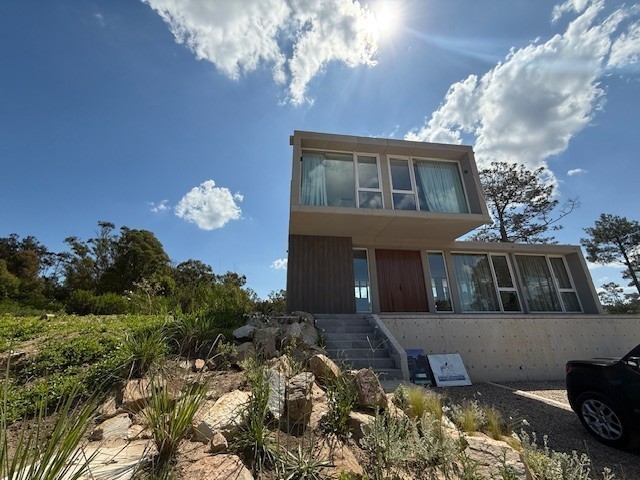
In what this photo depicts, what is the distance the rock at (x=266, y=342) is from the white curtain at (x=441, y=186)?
23.0 feet

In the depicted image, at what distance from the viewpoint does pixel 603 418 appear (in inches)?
157

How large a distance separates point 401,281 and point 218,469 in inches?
350

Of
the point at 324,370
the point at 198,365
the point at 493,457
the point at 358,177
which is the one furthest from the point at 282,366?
the point at 358,177

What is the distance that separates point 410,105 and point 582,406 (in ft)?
30.3

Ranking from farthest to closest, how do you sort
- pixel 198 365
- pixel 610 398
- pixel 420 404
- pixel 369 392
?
pixel 610 398, pixel 198 365, pixel 420 404, pixel 369 392

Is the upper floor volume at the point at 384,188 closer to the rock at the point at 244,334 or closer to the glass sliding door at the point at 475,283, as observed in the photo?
the glass sliding door at the point at 475,283

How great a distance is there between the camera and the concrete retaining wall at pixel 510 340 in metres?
7.57

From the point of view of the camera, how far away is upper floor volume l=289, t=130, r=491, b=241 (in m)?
8.66

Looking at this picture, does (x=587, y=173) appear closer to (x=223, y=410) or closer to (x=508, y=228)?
(x=508, y=228)

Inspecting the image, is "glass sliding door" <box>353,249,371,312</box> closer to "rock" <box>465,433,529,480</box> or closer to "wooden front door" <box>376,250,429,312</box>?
"wooden front door" <box>376,250,429,312</box>

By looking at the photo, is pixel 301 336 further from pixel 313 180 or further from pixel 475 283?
pixel 475 283

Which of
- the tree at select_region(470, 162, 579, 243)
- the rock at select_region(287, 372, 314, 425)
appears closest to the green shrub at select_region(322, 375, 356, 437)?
the rock at select_region(287, 372, 314, 425)

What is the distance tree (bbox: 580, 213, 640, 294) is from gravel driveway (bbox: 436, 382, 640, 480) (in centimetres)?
2115

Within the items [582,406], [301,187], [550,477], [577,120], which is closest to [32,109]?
[301,187]
